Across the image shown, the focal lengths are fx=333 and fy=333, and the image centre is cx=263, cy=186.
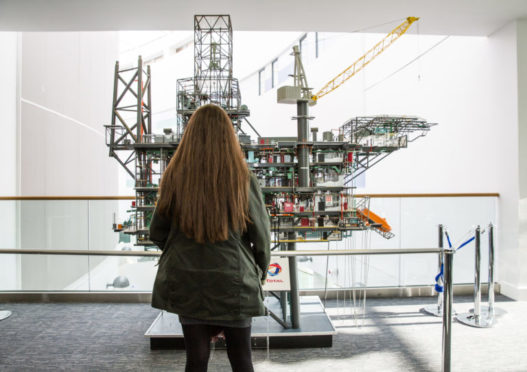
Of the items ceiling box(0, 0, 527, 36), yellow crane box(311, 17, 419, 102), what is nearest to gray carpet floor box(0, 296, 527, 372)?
ceiling box(0, 0, 527, 36)

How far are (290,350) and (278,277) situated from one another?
28.2 inches

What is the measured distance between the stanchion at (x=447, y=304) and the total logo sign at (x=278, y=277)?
1370 mm

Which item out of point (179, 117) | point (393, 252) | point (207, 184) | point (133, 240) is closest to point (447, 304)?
point (393, 252)

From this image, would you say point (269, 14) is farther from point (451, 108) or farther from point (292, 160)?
point (451, 108)

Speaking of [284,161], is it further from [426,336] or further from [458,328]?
A: [458,328]

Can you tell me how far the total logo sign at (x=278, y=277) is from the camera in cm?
321

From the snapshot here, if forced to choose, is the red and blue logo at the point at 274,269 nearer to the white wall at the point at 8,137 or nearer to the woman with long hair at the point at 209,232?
the woman with long hair at the point at 209,232

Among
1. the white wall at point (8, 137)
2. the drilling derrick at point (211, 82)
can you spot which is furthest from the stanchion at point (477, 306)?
the white wall at point (8, 137)

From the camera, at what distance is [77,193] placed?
Answer: 282 inches

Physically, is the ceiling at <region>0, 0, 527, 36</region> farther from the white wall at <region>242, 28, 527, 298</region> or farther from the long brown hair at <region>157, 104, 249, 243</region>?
the long brown hair at <region>157, 104, 249, 243</region>

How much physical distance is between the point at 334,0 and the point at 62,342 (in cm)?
507

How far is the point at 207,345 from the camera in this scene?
138cm

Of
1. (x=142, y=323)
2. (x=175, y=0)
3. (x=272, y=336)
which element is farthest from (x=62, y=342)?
(x=175, y=0)

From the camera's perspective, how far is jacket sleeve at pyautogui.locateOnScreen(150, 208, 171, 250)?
4.40 feet
